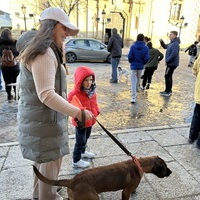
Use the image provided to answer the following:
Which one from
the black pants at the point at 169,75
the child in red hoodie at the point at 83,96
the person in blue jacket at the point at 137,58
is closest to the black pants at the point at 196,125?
the child in red hoodie at the point at 83,96

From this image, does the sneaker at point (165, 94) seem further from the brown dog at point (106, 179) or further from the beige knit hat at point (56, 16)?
the beige knit hat at point (56, 16)

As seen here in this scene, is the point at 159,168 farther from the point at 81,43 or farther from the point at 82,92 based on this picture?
the point at 81,43

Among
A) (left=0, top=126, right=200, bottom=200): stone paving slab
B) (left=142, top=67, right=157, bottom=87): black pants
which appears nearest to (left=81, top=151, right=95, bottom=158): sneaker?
(left=0, top=126, right=200, bottom=200): stone paving slab

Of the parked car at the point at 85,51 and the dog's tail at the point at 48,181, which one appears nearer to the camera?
the dog's tail at the point at 48,181

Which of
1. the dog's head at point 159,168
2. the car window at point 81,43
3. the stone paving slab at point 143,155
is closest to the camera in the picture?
the dog's head at point 159,168

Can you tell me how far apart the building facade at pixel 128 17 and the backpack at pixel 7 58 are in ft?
81.7

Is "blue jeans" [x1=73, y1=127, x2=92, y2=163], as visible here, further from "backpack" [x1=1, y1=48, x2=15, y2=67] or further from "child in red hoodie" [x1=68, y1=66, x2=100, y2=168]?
"backpack" [x1=1, y1=48, x2=15, y2=67]

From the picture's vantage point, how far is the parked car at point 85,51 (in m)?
14.2

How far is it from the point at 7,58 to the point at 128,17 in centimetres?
3013

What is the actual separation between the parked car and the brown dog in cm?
1239

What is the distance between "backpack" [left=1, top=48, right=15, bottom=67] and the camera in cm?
589

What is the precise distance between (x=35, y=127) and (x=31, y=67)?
524mm

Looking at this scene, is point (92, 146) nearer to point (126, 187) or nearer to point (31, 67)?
point (126, 187)

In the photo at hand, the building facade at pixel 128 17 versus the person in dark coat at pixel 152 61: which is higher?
the building facade at pixel 128 17
